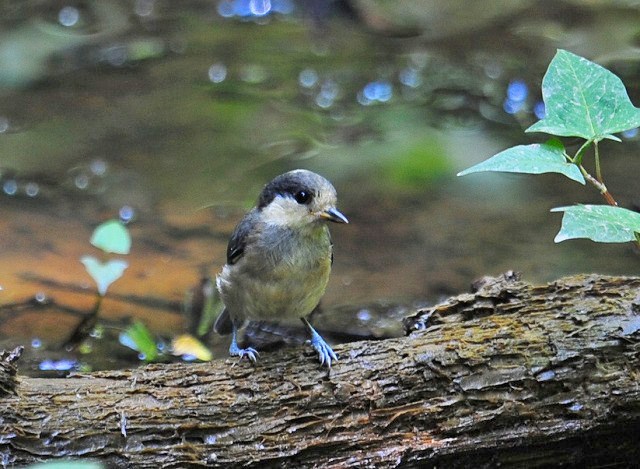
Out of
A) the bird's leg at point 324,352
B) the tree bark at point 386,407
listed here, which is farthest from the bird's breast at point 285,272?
the tree bark at point 386,407

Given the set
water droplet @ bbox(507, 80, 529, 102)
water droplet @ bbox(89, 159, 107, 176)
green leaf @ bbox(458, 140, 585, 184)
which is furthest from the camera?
water droplet @ bbox(507, 80, 529, 102)

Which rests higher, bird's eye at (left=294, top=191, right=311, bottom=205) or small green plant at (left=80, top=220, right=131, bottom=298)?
bird's eye at (left=294, top=191, right=311, bottom=205)

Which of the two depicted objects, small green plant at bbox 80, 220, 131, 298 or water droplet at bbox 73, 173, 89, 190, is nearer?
small green plant at bbox 80, 220, 131, 298

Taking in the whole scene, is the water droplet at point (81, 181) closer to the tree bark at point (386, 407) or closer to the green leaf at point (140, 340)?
the green leaf at point (140, 340)

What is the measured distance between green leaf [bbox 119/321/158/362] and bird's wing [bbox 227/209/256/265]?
2.29 feet

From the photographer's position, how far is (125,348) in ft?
13.2

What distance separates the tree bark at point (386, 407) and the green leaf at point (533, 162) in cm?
63

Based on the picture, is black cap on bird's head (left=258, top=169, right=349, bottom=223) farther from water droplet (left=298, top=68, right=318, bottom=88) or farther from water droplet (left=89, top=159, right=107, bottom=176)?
water droplet (left=298, top=68, right=318, bottom=88)

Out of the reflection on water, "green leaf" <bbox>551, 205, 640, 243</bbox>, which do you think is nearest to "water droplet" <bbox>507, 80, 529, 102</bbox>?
the reflection on water

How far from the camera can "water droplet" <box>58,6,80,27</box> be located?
8156 millimetres

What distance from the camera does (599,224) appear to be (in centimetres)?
221

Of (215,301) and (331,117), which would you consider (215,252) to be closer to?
(215,301)

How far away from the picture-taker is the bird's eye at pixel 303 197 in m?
3.23

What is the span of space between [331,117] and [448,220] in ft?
5.42
